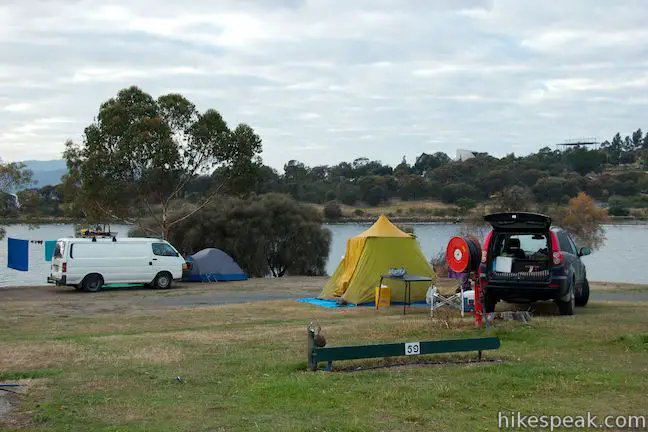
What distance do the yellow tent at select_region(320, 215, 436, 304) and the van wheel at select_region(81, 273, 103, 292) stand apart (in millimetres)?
8746

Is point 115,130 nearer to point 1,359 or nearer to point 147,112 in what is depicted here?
point 147,112

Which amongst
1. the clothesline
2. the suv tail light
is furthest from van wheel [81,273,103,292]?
the suv tail light

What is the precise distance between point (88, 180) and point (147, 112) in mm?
4040

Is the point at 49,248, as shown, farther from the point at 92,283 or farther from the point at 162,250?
the point at 162,250

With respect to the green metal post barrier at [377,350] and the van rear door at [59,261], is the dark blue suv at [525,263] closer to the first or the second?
the green metal post barrier at [377,350]

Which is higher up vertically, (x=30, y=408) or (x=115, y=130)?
(x=115, y=130)

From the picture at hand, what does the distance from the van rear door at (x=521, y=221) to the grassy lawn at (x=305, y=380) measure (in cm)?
182

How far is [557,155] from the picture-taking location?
319 ft

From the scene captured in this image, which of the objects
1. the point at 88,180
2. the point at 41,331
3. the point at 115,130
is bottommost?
the point at 41,331

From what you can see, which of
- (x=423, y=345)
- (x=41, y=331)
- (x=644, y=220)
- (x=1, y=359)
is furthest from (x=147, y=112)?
(x=644, y=220)

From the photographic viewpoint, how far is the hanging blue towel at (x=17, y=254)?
29.6 m

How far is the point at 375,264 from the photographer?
21.2 meters

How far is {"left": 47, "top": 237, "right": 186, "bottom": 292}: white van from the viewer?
1016 inches

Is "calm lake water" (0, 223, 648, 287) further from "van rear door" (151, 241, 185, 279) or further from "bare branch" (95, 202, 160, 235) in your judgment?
"van rear door" (151, 241, 185, 279)
